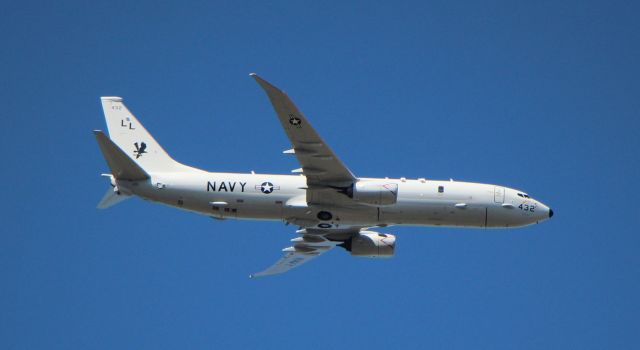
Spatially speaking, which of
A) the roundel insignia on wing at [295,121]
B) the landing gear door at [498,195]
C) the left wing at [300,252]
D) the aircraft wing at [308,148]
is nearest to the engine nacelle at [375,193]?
the aircraft wing at [308,148]

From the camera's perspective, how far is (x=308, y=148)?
6075cm

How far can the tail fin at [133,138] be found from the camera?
218 feet

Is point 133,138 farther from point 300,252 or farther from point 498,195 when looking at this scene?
point 498,195

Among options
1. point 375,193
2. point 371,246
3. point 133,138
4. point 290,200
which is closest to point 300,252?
point 371,246

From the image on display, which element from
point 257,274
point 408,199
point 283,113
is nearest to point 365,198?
point 408,199

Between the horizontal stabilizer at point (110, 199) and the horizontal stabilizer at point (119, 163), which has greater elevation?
the horizontal stabilizer at point (119, 163)

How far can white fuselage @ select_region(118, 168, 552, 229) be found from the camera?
64188 millimetres

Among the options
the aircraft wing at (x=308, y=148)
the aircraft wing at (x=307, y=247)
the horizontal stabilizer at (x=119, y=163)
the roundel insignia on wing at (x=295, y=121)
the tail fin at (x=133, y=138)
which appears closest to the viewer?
the aircraft wing at (x=308, y=148)

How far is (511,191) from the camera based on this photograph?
67.6m

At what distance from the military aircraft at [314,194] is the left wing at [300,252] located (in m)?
3.30

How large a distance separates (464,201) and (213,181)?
1420 centimetres

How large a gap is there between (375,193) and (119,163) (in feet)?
45.9

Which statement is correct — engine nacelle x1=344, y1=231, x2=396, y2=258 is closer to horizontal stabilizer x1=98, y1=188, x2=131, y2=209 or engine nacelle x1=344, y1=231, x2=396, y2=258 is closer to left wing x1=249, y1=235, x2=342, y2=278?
left wing x1=249, y1=235, x2=342, y2=278

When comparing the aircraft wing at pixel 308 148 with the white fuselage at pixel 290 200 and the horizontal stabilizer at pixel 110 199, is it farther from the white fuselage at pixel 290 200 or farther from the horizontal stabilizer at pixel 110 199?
the horizontal stabilizer at pixel 110 199
